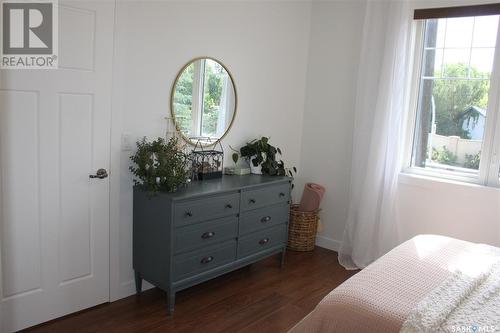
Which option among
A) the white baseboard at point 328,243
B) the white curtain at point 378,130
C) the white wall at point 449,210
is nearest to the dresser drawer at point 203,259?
the white curtain at point 378,130

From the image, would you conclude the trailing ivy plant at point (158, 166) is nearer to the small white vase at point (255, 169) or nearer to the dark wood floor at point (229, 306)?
the dark wood floor at point (229, 306)

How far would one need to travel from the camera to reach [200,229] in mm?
2941

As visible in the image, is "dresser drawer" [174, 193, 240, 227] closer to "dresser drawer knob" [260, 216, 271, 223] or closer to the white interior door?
"dresser drawer knob" [260, 216, 271, 223]

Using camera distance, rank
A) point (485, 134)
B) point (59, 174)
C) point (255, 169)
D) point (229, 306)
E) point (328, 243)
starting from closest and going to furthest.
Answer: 1. point (59, 174)
2. point (229, 306)
3. point (485, 134)
4. point (255, 169)
5. point (328, 243)

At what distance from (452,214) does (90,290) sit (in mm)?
2843

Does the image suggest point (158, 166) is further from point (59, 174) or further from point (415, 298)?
point (415, 298)

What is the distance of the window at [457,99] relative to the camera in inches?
135

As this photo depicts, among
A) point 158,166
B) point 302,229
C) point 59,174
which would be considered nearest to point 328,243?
point 302,229

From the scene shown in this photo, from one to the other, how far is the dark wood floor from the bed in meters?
0.98

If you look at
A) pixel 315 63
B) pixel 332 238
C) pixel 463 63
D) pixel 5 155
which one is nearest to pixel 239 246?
pixel 332 238

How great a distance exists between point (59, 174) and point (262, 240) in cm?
164

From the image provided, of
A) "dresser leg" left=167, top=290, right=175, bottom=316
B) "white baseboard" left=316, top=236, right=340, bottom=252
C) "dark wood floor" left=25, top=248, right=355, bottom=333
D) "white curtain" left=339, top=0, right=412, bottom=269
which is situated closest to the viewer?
"dark wood floor" left=25, top=248, right=355, bottom=333

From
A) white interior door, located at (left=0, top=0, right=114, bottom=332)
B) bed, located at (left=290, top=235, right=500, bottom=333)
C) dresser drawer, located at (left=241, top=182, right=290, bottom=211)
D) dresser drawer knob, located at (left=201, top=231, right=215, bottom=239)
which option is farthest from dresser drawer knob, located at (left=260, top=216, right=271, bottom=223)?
bed, located at (left=290, top=235, right=500, bottom=333)

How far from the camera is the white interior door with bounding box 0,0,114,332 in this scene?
2.43 meters
